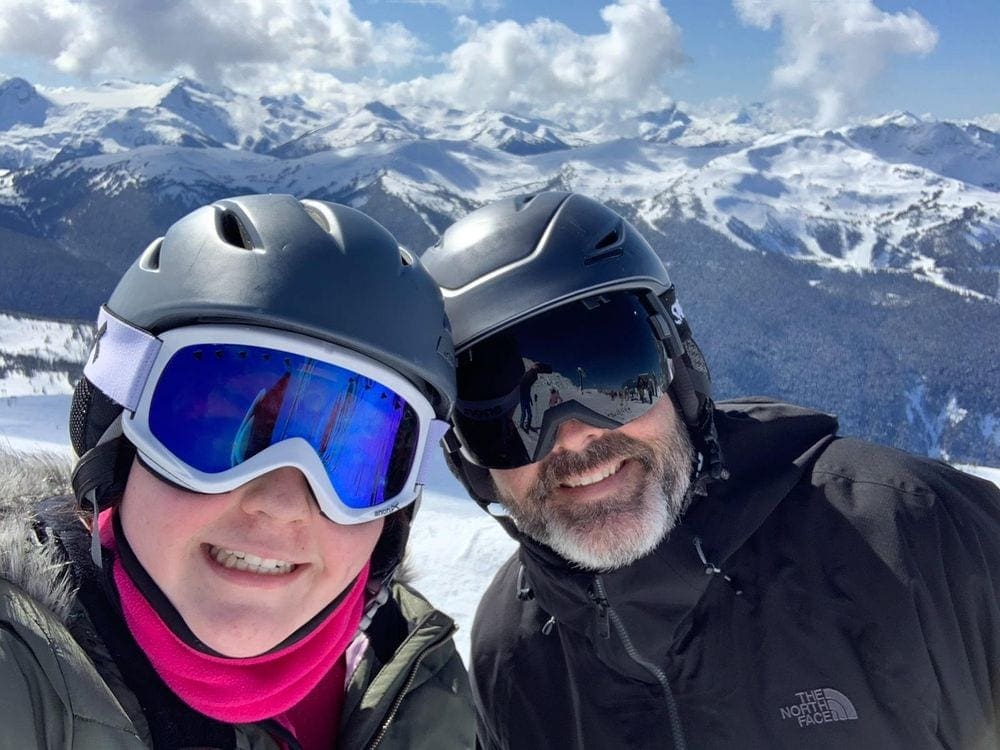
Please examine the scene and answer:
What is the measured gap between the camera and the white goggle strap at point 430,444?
2125mm

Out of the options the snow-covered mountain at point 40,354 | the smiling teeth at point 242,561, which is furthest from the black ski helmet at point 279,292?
the snow-covered mountain at point 40,354

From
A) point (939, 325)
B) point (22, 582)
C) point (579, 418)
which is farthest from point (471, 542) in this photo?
point (939, 325)

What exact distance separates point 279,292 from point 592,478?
141 centimetres

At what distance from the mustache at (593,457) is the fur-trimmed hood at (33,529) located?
1.55 meters

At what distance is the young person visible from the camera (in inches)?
64.7

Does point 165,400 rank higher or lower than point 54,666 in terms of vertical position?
higher

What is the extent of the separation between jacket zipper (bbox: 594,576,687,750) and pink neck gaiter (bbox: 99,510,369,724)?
1089 millimetres

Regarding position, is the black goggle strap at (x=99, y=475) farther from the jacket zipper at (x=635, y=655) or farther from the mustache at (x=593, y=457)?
the jacket zipper at (x=635, y=655)

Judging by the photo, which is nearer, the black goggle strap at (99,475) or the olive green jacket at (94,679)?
the olive green jacket at (94,679)

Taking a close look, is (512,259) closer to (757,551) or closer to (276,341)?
(276,341)

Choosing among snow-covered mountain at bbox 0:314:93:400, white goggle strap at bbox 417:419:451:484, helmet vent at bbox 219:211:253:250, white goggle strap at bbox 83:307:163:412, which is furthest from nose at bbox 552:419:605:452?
snow-covered mountain at bbox 0:314:93:400

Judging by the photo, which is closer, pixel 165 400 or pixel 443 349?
pixel 165 400

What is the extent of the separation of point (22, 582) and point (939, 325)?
169196 millimetres

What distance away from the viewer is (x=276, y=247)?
1.94 metres
